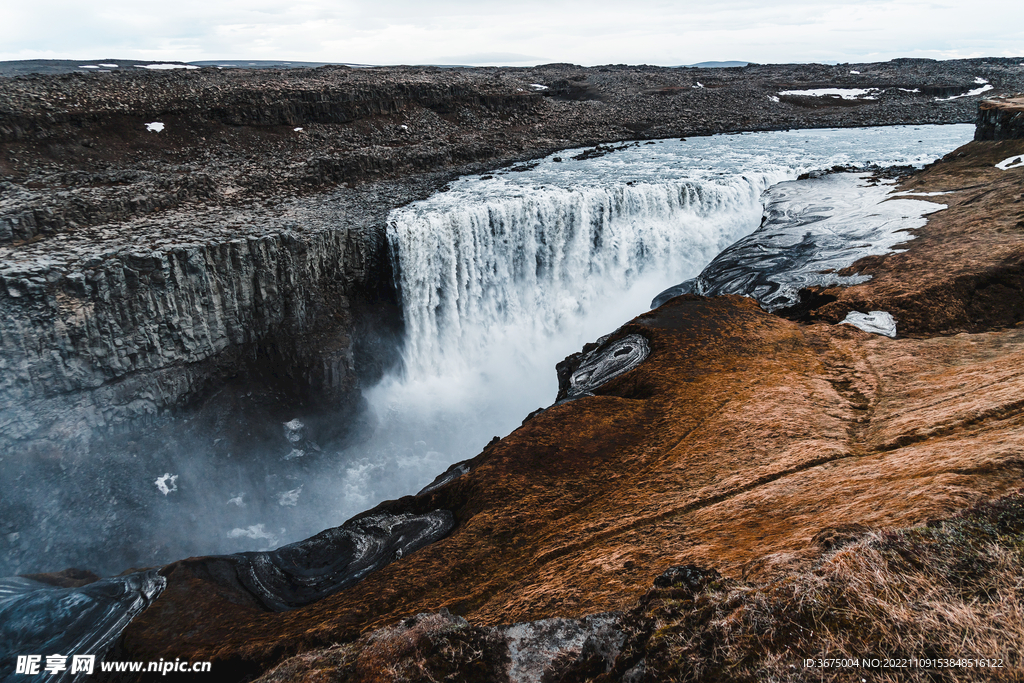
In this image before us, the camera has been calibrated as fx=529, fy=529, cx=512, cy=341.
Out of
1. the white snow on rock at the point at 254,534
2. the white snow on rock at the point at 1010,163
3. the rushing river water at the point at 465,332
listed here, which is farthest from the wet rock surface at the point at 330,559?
the white snow on rock at the point at 1010,163

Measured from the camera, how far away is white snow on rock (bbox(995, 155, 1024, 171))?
24141 mm

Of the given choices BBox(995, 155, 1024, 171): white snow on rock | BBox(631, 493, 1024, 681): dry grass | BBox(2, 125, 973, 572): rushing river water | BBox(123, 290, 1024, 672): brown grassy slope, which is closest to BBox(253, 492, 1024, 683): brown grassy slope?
BBox(631, 493, 1024, 681): dry grass

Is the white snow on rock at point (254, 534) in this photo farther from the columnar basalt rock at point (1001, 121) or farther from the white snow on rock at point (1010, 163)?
the columnar basalt rock at point (1001, 121)

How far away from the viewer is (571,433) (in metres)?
11.0

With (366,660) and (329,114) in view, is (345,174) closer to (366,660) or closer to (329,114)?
(329,114)

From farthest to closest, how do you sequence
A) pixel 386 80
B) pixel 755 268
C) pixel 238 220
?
pixel 386 80, pixel 238 220, pixel 755 268

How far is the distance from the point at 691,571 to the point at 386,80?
53.8m

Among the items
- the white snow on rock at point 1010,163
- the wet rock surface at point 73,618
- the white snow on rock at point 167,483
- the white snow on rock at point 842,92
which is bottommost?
the white snow on rock at point 167,483

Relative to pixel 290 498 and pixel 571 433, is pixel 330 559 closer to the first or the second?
pixel 571 433

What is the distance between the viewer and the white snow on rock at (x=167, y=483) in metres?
20.3

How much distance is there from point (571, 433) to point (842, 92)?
254 ft

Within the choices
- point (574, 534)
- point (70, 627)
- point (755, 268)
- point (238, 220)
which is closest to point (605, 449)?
point (574, 534)

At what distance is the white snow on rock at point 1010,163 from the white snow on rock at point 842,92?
157 ft

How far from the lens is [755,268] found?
19297mm
